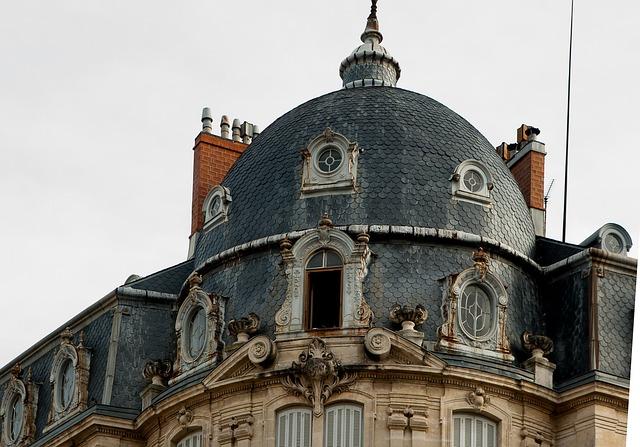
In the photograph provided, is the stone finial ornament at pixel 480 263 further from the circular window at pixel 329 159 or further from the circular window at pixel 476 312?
the circular window at pixel 329 159

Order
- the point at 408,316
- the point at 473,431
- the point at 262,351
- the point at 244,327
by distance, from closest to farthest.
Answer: the point at 473,431
the point at 262,351
the point at 408,316
the point at 244,327

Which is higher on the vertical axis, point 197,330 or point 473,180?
point 473,180

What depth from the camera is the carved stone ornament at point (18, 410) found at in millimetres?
47844

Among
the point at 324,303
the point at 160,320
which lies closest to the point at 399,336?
the point at 324,303

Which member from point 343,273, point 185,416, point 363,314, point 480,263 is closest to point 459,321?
point 480,263

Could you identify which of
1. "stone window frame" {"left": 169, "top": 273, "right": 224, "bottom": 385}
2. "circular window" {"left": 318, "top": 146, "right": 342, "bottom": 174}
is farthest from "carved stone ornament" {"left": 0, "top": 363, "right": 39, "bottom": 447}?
"circular window" {"left": 318, "top": 146, "right": 342, "bottom": 174}

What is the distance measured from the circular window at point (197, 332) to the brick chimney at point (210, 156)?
615 centimetres

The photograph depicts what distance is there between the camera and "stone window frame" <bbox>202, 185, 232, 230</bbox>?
44.8 meters

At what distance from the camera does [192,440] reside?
41781mm

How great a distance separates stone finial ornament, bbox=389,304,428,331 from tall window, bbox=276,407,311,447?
3095mm

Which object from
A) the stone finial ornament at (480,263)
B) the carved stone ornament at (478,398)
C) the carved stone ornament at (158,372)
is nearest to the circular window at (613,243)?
the stone finial ornament at (480,263)

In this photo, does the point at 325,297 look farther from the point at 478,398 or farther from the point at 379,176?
the point at 478,398

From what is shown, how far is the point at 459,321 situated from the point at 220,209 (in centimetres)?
782

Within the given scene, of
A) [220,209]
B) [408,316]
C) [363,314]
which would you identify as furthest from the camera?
[220,209]
